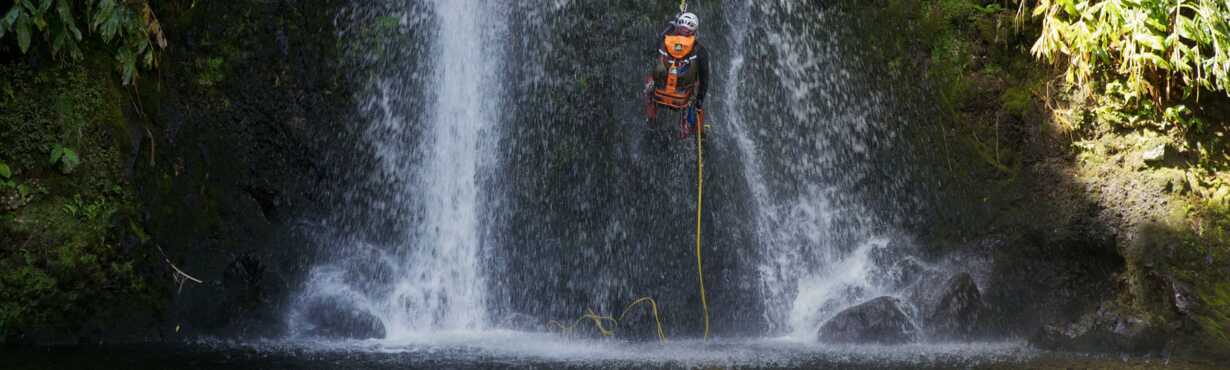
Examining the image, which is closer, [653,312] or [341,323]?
[341,323]

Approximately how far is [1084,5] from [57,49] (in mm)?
7091

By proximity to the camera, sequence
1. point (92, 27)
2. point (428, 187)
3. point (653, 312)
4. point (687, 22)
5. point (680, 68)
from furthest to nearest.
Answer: point (428, 187) < point (653, 312) < point (680, 68) < point (687, 22) < point (92, 27)

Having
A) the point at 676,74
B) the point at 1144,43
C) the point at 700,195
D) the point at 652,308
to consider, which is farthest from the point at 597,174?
the point at 1144,43

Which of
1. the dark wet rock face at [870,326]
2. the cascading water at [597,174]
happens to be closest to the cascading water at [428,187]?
the cascading water at [597,174]

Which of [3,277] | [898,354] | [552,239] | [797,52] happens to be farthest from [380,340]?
[797,52]

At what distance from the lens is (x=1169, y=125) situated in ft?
27.4

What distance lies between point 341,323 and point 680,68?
3.01 meters

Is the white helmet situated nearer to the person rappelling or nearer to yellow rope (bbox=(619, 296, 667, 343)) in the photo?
the person rappelling

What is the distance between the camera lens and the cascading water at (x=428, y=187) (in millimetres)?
8711

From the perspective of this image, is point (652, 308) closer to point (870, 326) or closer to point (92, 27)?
point (870, 326)

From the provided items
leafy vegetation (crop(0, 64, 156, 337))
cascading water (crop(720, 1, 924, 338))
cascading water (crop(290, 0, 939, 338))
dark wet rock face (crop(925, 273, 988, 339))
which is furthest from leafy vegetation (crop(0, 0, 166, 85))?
dark wet rock face (crop(925, 273, 988, 339))

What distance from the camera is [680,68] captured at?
789 centimetres

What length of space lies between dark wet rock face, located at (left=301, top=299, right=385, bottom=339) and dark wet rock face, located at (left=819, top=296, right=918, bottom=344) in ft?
10.6

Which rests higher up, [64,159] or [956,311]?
[64,159]
